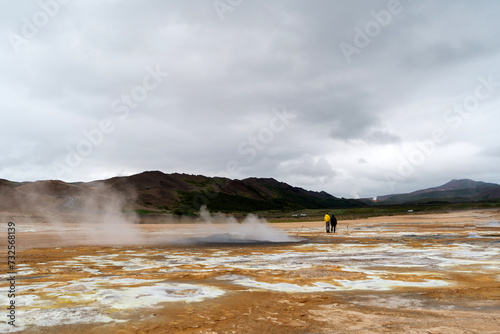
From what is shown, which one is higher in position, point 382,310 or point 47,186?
point 47,186

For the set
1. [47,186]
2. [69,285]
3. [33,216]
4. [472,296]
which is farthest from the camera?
[47,186]

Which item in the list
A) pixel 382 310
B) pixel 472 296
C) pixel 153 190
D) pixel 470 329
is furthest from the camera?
pixel 153 190

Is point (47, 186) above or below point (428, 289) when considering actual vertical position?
above

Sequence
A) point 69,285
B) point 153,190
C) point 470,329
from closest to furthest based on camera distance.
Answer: point 470,329
point 69,285
point 153,190

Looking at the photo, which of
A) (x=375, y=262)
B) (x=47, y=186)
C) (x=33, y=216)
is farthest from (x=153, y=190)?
(x=375, y=262)

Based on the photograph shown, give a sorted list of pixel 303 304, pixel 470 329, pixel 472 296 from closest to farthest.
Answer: pixel 470 329, pixel 303 304, pixel 472 296

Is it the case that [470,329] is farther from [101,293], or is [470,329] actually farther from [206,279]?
[101,293]

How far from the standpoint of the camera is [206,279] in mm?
12031

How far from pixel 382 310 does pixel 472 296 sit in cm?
307

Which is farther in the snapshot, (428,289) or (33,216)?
(33,216)

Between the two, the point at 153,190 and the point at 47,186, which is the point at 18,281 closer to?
the point at 47,186

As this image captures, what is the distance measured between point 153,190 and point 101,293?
167m

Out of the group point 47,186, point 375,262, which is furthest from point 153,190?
point 375,262

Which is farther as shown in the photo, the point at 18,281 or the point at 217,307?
the point at 18,281
